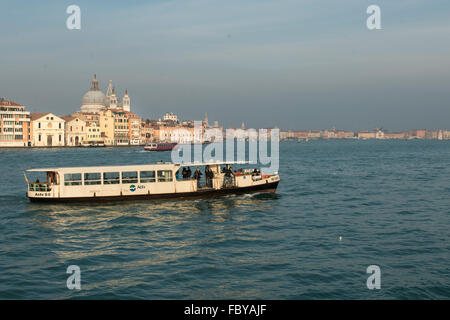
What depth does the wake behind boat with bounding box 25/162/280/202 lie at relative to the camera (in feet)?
87.4

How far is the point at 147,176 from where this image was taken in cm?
2761

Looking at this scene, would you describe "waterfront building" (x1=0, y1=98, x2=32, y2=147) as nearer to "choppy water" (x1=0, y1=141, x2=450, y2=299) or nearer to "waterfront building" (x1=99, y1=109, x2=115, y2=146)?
"waterfront building" (x1=99, y1=109, x2=115, y2=146)

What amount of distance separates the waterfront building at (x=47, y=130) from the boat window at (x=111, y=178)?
11371cm

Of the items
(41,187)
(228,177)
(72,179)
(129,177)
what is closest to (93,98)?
(41,187)

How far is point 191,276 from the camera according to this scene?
13.7 m

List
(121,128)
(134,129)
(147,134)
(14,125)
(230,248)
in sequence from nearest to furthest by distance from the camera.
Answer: (230,248) → (14,125) → (121,128) → (134,129) → (147,134)

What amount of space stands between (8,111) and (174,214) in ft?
382

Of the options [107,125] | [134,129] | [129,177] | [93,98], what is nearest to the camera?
[129,177]

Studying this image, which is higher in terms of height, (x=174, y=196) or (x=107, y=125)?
(x=107, y=125)

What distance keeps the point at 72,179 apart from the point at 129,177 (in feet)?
11.3

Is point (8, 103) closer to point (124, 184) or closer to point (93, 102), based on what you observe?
point (93, 102)

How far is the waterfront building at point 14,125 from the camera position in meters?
122

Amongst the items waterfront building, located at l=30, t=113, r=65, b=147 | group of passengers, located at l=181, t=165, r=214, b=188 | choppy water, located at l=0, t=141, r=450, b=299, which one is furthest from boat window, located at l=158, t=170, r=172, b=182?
waterfront building, located at l=30, t=113, r=65, b=147
